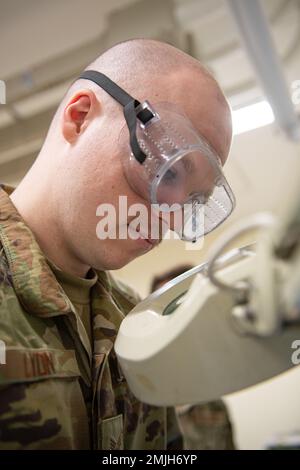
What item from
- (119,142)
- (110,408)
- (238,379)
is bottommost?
(110,408)

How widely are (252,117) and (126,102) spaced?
163cm

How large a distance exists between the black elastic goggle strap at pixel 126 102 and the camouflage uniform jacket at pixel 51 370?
28cm

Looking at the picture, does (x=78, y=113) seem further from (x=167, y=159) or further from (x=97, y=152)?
(x=167, y=159)

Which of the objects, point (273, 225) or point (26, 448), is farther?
point (26, 448)

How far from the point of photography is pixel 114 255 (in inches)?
37.8

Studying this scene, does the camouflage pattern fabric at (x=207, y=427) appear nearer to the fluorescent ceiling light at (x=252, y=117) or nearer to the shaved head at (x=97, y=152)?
the shaved head at (x=97, y=152)

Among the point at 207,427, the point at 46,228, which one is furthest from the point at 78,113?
the point at 207,427

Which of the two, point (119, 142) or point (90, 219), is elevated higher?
point (119, 142)

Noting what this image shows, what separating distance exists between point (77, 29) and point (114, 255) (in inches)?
54.6

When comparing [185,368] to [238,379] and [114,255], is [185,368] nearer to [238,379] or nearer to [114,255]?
[238,379]

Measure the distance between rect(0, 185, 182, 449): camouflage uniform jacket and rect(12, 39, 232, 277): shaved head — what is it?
84 millimetres

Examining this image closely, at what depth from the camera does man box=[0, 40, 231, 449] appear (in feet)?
2.43

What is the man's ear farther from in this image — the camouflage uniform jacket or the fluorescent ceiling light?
the fluorescent ceiling light
